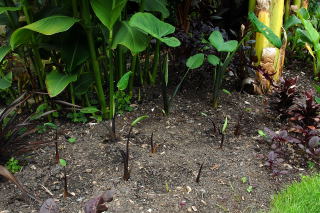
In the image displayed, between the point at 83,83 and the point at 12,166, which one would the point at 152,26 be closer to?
the point at 83,83

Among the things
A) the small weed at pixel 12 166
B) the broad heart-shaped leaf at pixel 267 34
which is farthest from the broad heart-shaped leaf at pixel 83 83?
the broad heart-shaped leaf at pixel 267 34

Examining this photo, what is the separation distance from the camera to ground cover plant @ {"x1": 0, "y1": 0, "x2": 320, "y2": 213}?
2.35m

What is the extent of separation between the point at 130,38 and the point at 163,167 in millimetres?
857

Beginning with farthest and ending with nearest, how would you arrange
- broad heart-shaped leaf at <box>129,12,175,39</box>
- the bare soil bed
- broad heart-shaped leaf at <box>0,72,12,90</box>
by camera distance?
broad heart-shaped leaf at <box>0,72,12,90</box>
broad heart-shaped leaf at <box>129,12,175,39</box>
the bare soil bed

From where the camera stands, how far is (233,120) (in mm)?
3072

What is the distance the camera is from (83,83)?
9.38ft

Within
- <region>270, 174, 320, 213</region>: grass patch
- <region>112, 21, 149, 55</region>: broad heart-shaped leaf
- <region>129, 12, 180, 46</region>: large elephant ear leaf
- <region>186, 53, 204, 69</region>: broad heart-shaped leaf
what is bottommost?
<region>270, 174, 320, 213</region>: grass patch

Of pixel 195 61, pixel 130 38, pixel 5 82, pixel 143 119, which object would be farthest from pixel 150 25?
pixel 5 82

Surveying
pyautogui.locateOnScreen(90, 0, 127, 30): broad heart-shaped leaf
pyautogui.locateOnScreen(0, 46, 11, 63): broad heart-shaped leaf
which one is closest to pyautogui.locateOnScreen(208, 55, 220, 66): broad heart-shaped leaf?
pyautogui.locateOnScreen(90, 0, 127, 30): broad heart-shaped leaf

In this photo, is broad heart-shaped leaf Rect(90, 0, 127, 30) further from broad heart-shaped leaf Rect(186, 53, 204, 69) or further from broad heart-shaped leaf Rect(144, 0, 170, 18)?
broad heart-shaped leaf Rect(186, 53, 204, 69)

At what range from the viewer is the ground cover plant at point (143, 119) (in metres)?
2.35

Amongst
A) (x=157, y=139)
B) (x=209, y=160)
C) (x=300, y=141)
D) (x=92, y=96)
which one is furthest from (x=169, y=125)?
(x=300, y=141)

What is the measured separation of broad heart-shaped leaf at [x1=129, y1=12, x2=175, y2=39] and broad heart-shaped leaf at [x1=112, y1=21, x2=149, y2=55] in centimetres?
14

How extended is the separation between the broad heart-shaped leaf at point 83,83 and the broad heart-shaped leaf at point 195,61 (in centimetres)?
72
